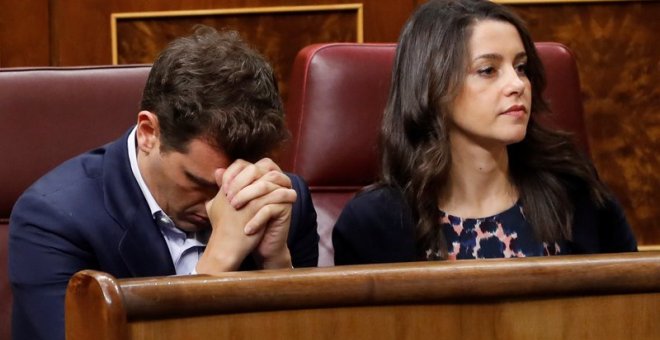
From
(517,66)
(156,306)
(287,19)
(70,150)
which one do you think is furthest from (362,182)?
(156,306)

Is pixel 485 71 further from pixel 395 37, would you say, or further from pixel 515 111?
pixel 395 37

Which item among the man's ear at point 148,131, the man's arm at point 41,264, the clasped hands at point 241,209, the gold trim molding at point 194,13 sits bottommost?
the man's arm at point 41,264

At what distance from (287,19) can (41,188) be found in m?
1.06

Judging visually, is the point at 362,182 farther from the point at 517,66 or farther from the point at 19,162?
the point at 19,162

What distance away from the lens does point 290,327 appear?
73cm

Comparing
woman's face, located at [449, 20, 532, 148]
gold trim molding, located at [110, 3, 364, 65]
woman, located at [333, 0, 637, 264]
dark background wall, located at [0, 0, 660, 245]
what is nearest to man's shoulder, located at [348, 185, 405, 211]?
woman, located at [333, 0, 637, 264]

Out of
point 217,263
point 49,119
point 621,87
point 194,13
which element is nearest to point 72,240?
point 217,263

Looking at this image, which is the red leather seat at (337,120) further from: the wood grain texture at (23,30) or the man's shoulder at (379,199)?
the wood grain texture at (23,30)

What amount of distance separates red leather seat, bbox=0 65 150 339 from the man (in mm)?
253

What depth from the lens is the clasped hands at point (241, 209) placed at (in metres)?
1.08

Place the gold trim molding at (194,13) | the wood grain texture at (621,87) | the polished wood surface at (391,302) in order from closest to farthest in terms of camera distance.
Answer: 1. the polished wood surface at (391,302)
2. the wood grain texture at (621,87)
3. the gold trim molding at (194,13)

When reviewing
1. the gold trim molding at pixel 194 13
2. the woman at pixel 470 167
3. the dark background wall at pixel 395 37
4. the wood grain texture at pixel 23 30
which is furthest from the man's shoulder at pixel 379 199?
the wood grain texture at pixel 23 30

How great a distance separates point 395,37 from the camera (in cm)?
222

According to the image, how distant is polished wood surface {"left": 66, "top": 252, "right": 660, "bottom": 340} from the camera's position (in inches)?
27.6
